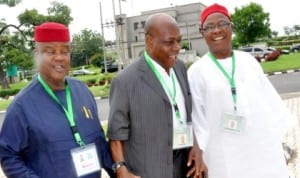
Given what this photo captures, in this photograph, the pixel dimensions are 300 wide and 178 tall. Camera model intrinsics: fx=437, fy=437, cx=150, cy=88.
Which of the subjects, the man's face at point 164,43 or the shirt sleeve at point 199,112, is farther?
the shirt sleeve at point 199,112

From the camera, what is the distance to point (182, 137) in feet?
8.71

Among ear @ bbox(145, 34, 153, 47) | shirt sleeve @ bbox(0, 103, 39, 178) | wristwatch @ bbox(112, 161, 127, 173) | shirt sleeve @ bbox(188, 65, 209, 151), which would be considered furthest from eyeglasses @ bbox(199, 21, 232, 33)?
shirt sleeve @ bbox(0, 103, 39, 178)

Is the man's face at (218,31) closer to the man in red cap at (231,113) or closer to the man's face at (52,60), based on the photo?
the man in red cap at (231,113)

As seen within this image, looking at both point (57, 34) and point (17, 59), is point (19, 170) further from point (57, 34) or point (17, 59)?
point (17, 59)

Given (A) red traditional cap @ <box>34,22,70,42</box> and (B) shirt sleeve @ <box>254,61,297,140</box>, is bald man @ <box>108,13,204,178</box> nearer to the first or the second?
(A) red traditional cap @ <box>34,22,70,42</box>

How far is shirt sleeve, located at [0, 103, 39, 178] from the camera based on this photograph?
2266mm

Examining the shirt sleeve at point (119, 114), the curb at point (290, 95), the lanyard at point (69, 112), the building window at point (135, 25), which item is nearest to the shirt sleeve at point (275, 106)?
the shirt sleeve at point (119, 114)

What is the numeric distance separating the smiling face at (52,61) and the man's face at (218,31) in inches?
37.6

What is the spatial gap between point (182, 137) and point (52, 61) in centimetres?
89

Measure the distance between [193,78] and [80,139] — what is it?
0.90m

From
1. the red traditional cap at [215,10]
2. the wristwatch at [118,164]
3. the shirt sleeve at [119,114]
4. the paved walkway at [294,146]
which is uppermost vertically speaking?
the red traditional cap at [215,10]

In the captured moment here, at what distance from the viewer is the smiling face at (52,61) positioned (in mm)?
2453

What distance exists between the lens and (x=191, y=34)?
56000 mm

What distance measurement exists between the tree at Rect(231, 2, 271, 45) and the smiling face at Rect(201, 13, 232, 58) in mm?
44148
